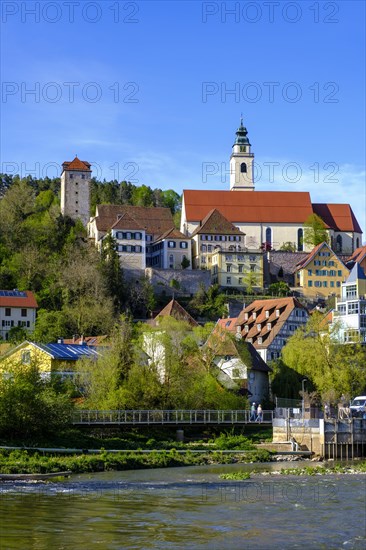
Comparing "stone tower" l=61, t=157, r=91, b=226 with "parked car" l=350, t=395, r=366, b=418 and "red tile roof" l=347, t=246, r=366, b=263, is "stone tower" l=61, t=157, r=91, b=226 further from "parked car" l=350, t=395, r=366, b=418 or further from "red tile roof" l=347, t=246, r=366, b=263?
"parked car" l=350, t=395, r=366, b=418

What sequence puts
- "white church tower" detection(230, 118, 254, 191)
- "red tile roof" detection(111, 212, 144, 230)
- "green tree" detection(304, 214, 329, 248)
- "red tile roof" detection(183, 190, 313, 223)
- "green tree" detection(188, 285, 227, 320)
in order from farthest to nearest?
"white church tower" detection(230, 118, 254, 191) < "red tile roof" detection(183, 190, 313, 223) < "green tree" detection(304, 214, 329, 248) < "red tile roof" detection(111, 212, 144, 230) < "green tree" detection(188, 285, 227, 320)

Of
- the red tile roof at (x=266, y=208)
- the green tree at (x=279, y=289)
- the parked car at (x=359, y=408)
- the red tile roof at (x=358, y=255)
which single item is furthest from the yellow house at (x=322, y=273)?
the parked car at (x=359, y=408)

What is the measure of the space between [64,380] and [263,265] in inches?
2968

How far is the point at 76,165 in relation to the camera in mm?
151250

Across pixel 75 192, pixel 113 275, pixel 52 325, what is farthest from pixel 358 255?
pixel 52 325

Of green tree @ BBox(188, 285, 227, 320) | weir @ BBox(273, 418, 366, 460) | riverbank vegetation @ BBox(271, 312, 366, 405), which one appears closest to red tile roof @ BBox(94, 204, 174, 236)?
green tree @ BBox(188, 285, 227, 320)

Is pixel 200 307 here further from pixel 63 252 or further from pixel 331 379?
pixel 331 379

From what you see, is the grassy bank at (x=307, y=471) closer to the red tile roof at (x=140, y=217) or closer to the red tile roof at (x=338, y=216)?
the red tile roof at (x=140, y=217)

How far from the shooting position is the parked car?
61484 millimetres

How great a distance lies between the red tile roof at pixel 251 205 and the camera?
6000 inches

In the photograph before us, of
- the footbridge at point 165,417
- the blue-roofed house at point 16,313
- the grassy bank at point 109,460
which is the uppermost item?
the blue-roofed house at point 16,313

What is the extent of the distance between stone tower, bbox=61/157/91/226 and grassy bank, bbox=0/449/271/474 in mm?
97226

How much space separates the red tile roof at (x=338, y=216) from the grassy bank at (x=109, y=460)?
10475cm

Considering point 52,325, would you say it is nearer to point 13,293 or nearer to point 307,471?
point 13,293
